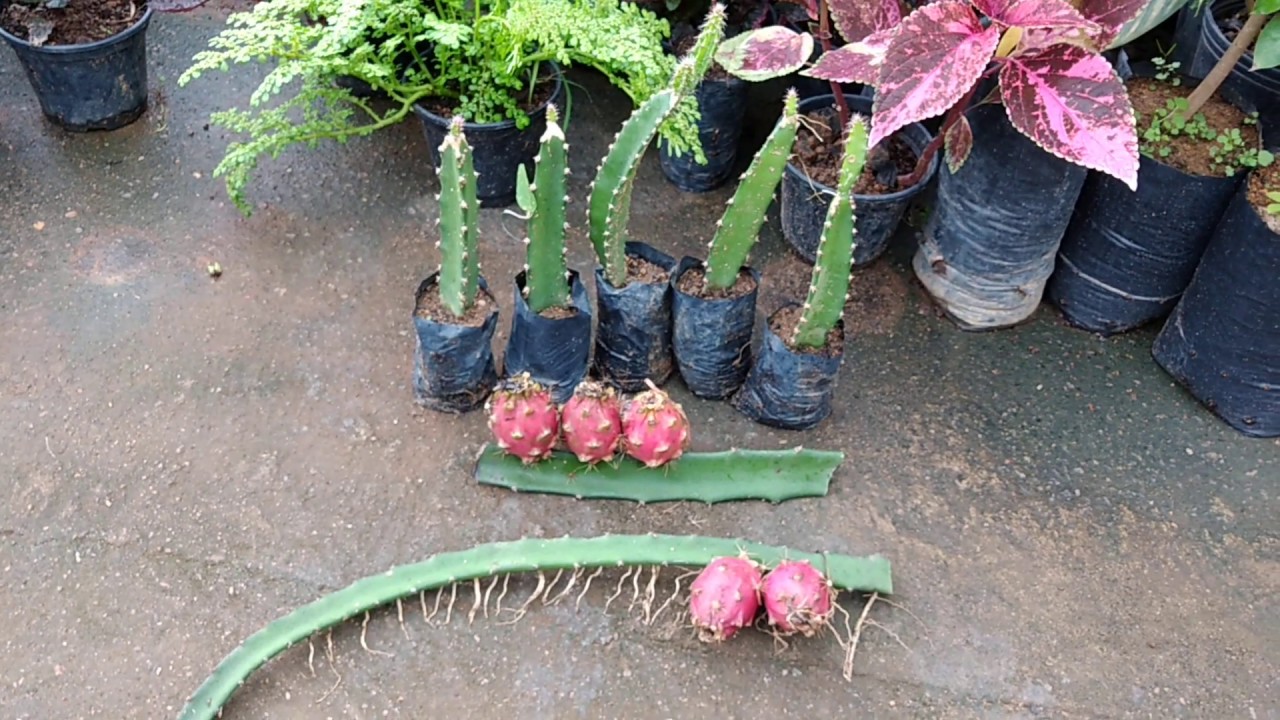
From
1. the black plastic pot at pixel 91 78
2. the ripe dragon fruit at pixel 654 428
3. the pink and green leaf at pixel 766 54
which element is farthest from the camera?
the black plastic pot at pixel 91 78

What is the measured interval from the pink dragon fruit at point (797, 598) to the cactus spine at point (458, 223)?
85cm

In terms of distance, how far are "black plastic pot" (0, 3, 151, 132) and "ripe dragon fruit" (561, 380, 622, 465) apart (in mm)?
1750

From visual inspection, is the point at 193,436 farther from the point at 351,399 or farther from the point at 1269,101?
the point at 1269,101

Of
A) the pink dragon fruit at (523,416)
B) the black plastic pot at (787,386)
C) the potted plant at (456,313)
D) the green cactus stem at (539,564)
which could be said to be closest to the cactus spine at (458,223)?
the potted plant at (456,313)

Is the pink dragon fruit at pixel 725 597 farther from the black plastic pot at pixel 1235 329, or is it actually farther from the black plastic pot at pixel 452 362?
the black plastic pot at pixel 1235 329

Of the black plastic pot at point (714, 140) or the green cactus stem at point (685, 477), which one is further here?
the black plastic pot at point (714, 140)

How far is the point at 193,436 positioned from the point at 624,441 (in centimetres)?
97

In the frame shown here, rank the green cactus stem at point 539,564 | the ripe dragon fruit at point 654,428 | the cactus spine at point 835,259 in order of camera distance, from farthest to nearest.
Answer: the ripe dragon fruit at point 654,428 → the green cactus stem at point 539,564 → the cactus spine at point 835,259

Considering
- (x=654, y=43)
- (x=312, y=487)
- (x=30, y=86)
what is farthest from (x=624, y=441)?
(x=30, y=86)

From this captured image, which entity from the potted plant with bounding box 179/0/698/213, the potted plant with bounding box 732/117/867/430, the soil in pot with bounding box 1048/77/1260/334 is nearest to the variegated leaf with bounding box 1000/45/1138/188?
the potted plant with bounding box 732/117/867/430

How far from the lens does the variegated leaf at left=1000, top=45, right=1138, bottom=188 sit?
203cm

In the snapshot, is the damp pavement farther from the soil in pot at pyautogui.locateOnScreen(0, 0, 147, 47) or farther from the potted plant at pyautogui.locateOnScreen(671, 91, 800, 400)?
the soil in pot at pyautogui.locateOnScreen(0, 0, 147, 47)

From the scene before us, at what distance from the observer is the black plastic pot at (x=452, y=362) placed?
2301 mm

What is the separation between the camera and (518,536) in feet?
7.48
